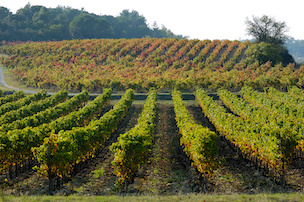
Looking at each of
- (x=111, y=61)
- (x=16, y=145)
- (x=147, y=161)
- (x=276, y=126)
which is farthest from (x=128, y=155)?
(x=111, y=61)

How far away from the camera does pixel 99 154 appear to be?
22438 millimetres

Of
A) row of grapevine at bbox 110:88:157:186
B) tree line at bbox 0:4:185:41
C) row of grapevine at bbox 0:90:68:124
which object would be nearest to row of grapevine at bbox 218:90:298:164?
row of grapevine at bbox 110:88:157:186

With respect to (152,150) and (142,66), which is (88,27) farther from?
(152,150)

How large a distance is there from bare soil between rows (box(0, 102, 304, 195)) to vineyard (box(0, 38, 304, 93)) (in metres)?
33.1

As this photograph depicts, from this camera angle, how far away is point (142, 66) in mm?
73000

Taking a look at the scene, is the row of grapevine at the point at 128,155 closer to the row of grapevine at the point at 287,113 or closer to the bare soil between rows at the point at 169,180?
the bare soil between rows at the point at 169,180

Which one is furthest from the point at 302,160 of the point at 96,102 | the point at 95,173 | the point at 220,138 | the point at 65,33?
the point at 65,33

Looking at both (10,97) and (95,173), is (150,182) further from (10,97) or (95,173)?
(10,97)

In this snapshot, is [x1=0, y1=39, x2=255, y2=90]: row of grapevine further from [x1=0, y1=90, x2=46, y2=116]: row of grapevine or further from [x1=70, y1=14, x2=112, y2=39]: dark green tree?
[x1=70, y1=14, x2=112, y2=39]: dark green tree

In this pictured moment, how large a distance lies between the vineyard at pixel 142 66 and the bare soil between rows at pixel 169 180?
3306 cm

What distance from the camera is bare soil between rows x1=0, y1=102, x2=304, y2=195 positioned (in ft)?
51.9

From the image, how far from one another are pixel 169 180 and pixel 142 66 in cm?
5756

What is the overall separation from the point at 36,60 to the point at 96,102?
178 ft

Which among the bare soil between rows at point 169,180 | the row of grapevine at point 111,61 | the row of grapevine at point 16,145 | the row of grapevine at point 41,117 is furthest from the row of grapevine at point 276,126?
the row of grapevine at point 111,61
